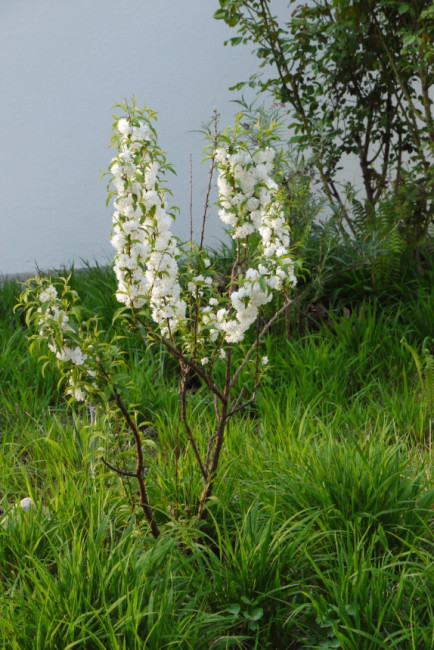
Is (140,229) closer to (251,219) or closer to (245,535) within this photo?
(251,219)

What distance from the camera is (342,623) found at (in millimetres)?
1486

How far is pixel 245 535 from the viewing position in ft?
5.24

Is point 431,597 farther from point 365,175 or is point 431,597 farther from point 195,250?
point 365,175

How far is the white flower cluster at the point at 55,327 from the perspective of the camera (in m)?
1.45

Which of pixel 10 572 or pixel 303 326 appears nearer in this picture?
pixel 10 572

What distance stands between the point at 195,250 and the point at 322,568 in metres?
0.84

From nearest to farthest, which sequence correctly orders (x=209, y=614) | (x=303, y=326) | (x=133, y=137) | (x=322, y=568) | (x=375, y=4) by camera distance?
(x=209, y=614)
(x=133, y=137)
(x=322, y=568)
(x=303, y=326)
(x=375, y=4)

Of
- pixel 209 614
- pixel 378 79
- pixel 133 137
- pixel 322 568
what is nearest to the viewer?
pixel 209 614

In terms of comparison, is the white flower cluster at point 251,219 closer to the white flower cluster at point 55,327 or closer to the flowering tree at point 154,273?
the flowering tree at point 154,273

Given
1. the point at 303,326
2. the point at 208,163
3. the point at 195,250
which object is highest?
the point at 208,163

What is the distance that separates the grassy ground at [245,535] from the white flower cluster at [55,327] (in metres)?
0.22

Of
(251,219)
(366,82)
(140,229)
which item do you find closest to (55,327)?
(140,229)

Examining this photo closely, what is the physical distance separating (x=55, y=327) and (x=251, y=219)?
587mm

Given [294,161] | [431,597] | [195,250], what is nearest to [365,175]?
[294,161]
